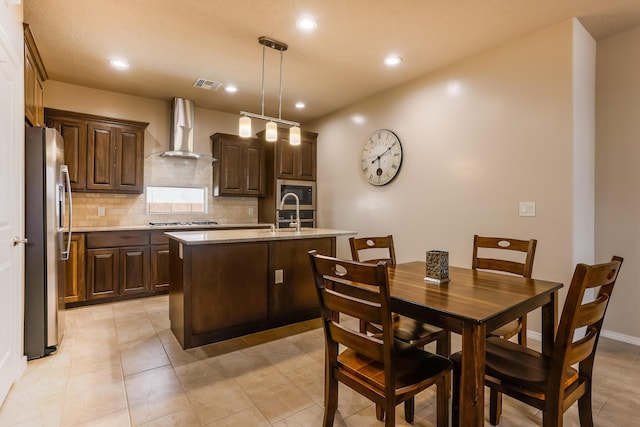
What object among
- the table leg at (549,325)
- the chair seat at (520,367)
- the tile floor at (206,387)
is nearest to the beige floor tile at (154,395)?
the tile floor at (206,387)

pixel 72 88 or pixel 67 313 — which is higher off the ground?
pixel 72 88

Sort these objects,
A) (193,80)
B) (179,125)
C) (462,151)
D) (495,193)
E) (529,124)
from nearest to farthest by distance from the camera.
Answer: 1. (529,124)
2. (495,193)
3. (462,151)
4. (193,80)
5. (179,125)

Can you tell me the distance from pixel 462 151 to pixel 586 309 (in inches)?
95.4

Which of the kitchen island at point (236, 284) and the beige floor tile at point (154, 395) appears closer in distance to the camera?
the beige floor tile at point (154, 395)

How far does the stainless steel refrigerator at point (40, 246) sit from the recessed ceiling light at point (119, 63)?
4.21 ft

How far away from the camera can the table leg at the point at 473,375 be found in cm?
127

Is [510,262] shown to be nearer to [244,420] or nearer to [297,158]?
[244,420]

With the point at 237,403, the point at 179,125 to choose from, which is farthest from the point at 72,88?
the point at 237,403

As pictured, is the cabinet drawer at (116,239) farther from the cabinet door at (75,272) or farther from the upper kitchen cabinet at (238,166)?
the upper kitchen cabinet at (238,166)

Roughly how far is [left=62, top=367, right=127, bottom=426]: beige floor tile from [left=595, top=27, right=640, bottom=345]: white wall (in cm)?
387

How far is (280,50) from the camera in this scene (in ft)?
10.6

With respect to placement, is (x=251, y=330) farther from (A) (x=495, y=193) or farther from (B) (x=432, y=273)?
(A) (x=495, y=193)

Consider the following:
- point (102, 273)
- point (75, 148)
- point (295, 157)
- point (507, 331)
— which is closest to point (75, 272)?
point (102, 273)

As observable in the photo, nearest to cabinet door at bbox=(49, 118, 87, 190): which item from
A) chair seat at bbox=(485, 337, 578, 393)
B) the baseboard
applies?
chair seat at bbox=(485, 337, 578, 393)
